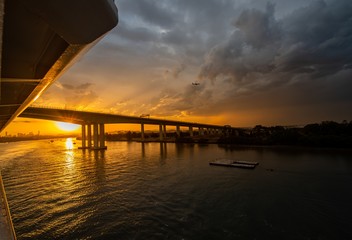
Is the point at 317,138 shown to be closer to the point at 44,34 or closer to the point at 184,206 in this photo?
the point at 184,206

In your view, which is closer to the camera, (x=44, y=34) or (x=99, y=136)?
(x=44, y=34)

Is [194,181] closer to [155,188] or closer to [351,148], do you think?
[155,188]

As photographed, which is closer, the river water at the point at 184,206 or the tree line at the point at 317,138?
the river water at the point at 184,206

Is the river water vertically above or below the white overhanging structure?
below

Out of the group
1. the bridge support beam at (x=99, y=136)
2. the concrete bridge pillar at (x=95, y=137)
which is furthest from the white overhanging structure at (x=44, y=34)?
the bridge support beam at (x=99, y=136)

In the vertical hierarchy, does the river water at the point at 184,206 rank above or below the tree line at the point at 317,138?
below

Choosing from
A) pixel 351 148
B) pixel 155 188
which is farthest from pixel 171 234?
pixel 351 148

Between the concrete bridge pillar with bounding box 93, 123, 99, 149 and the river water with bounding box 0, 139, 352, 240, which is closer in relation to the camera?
the river water with bounding box 0, 139, 352, 240

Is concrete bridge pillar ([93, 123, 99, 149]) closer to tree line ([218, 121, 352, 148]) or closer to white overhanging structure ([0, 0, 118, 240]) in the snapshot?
tree line ([218, 121, 352, 148])

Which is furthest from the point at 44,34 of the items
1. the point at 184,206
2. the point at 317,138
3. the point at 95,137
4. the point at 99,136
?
the point at 317,138

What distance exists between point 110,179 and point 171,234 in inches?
713

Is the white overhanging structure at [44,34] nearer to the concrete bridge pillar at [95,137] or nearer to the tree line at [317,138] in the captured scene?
the concrete bridge pillar at [95,137]

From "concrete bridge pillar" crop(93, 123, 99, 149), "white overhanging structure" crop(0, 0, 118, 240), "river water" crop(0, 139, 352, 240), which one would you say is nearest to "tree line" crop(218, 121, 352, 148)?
"river water" crop(0, 139, 352, 240)

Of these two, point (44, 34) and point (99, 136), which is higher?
point (44, 34)
